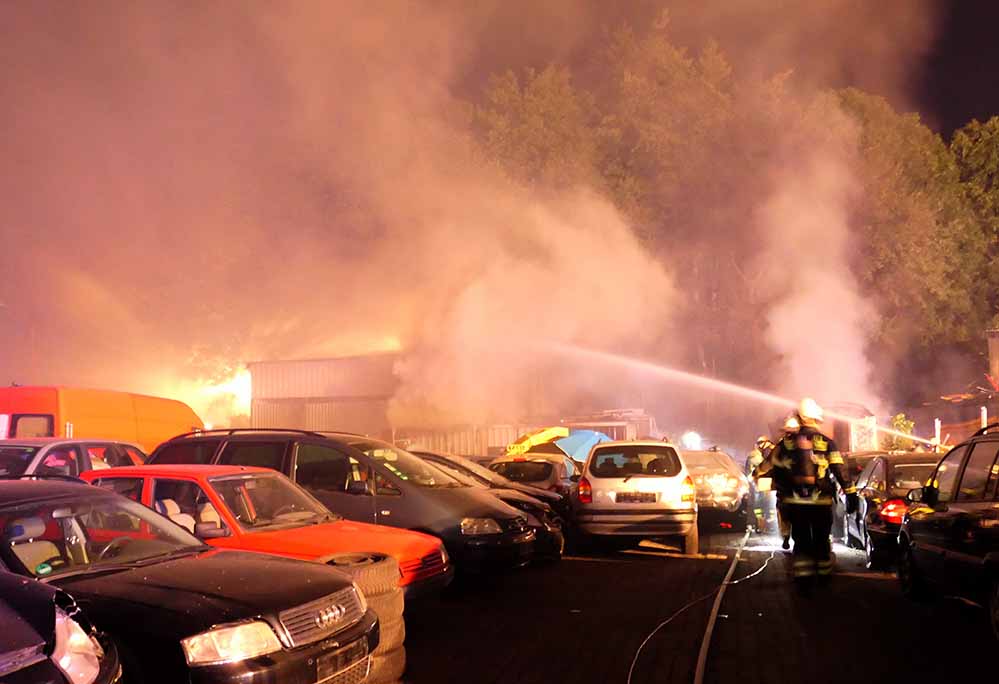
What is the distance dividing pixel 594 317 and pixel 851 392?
730 centimetres

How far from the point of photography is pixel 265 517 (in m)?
6.08

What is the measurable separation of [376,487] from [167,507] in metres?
1.98

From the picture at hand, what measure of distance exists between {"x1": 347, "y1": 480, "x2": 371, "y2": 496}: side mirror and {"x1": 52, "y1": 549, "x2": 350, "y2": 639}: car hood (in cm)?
275

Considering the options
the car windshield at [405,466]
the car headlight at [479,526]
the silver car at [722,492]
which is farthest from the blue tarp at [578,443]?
the car headlight at [479,526]

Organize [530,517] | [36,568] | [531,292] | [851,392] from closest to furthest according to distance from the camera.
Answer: [36,568] < [530,517] < [851,392] < [531,292]

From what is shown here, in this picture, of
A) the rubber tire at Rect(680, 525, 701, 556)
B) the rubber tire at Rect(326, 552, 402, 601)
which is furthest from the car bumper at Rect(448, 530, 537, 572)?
the rubber tire at Rect(680, 525, 701, 556)

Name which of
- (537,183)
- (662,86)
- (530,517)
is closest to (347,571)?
(530,517)

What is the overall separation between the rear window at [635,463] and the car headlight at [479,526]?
2.66 m

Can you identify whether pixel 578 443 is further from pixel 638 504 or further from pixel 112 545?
pixel 112 545

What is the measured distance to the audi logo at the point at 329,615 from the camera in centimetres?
401

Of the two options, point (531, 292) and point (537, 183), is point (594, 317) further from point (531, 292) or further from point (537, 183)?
point (537, 183)

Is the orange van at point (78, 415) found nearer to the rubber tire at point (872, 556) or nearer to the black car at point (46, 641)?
the rubber tire at point (872, 556)

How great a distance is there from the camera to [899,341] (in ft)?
102

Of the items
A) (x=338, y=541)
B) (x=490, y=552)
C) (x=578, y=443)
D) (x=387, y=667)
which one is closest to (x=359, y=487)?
(x=490, y=552)
